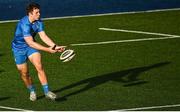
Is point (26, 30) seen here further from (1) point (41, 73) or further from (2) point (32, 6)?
(1) point (41, 73)

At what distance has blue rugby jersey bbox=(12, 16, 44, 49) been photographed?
16.3 meters

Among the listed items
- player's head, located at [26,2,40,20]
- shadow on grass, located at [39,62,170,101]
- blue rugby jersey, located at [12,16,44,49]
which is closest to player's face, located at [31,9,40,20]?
player's head, located at [26,2,40,20]

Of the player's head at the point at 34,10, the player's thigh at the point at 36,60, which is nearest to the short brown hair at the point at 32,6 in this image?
the player's head at the point at 34,10

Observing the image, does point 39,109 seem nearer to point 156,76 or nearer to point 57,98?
point 57,98

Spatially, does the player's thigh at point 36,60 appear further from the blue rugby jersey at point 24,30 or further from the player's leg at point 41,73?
the blue rugby jersey at point 24,30

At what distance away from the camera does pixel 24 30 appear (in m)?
16.3

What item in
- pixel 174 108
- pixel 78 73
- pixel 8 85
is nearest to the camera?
pixel 174 108

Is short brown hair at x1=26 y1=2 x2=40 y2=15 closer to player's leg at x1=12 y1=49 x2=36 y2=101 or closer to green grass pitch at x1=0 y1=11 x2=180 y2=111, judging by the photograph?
player's leg at x1=12 y1=49 x2=36 y2=101

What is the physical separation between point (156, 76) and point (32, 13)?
3.70 m

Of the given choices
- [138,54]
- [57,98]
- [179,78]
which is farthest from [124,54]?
[57,98]

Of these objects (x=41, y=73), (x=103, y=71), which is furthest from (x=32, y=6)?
(x=103, y=71)

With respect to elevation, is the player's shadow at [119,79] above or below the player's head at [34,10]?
below

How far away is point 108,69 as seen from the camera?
19.6 m

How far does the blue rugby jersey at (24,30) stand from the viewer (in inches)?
643
